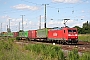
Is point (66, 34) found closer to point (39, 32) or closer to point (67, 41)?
point (67, 41)

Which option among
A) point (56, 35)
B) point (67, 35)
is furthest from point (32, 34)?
point (67, 35)

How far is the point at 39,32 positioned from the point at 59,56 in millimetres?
37713

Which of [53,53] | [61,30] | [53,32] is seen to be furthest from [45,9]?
[53,53]

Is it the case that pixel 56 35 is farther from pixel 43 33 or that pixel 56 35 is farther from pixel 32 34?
pixel 32 34

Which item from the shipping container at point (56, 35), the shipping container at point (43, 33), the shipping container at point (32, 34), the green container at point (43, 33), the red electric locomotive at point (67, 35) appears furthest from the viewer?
the shipping container at point (32, 34)

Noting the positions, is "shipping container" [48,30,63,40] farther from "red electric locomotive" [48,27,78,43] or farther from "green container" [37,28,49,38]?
"green container" [37,28,49,38]

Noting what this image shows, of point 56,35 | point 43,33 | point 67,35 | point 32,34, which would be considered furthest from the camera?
point 32,34

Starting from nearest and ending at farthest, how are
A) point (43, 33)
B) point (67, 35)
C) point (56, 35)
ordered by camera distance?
point (67, 35), point (56, 35), point (43, 33)

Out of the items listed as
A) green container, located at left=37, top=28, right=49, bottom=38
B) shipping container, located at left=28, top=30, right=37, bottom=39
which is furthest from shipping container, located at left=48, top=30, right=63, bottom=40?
shipping container, located at left=28, top=30, right=37, bottom=39

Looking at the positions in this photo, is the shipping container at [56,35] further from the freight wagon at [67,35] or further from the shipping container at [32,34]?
the shipping container at [32,34]

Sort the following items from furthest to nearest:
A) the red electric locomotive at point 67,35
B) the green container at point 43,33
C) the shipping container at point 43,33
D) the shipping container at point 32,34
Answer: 1. the shipping container at point 32,34
2. the green container at point 43,33
3. the shipping container at point 43,33
4. the red electric locomotive at point 67,35

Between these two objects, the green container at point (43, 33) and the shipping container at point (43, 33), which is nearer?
the shipping container at point (43, 33)

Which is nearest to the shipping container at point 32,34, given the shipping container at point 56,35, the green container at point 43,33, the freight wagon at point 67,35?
the green container at point 43,33

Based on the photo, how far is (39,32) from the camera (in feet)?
173
